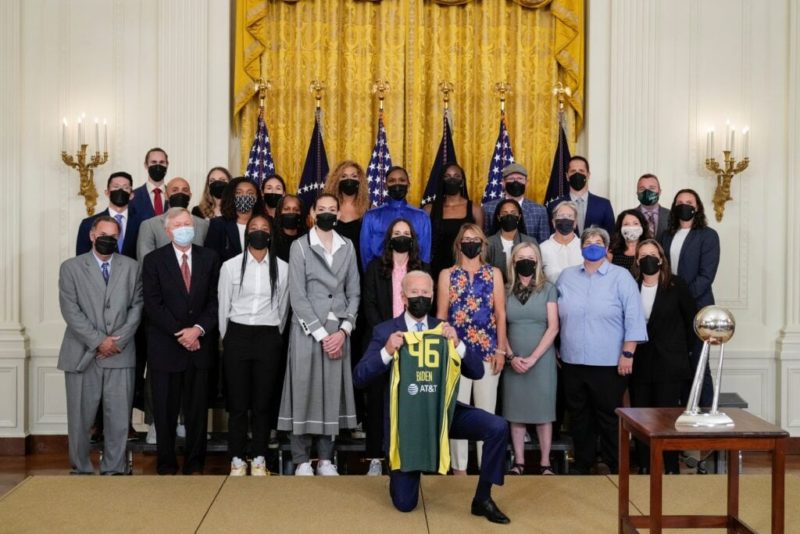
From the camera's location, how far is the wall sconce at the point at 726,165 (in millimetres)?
7895

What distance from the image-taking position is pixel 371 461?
6383 millimetres

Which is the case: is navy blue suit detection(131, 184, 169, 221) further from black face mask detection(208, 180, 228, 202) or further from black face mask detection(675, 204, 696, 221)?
black face mask detection(675, 204, 696, 221)

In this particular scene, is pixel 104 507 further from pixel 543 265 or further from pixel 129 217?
pixel 543 265

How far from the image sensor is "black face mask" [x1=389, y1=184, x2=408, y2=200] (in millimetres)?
6898

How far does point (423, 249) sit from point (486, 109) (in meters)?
2.21

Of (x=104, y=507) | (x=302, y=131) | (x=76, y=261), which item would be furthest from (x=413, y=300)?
(x=302, y=131)

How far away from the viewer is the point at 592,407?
21.1ft

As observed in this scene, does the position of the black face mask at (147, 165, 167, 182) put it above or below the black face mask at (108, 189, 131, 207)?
above

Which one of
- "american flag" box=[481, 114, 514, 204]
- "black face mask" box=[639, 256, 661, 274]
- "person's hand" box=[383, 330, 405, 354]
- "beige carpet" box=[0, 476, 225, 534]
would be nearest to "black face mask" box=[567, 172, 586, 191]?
"american flag" box=[481, 114, 514, 204]

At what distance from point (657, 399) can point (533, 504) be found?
1.68 meters

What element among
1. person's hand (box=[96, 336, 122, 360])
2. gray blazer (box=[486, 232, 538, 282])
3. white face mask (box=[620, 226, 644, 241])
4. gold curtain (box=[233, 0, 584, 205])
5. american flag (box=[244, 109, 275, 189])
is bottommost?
person's hand (box=[96, 336, 122, 360])

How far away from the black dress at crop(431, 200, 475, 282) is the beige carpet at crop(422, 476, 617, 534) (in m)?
1.84

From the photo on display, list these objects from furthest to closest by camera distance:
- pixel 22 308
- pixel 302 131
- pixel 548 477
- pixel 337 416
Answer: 1. pixel 302 131
2. pixel 22 308
3. pixel 337 416
4. pixel 548 477

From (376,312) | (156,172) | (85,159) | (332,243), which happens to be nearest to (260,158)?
(156,172)
